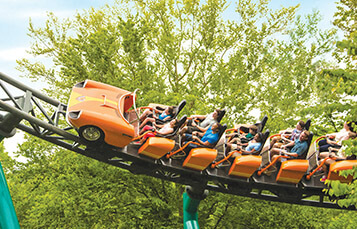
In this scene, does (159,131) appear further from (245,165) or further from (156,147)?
(245,165)

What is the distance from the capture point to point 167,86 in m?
13.0

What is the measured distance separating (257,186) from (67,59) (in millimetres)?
8985

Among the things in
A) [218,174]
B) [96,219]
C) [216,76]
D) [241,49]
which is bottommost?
[96,219]

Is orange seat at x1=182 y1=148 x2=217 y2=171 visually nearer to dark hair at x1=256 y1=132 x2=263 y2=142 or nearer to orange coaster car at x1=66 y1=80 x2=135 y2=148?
dark hair at x1=256 y1=132 x2=263 y2=142

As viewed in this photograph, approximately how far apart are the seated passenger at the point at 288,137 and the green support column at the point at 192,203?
169 centimetres

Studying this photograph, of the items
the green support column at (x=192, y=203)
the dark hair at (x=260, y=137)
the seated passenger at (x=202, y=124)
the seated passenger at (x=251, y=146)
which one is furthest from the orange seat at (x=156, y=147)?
the dark hair at (x=260, y=137)

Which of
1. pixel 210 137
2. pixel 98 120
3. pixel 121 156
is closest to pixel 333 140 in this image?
pixel 210 137

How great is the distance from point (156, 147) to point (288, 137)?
304cm

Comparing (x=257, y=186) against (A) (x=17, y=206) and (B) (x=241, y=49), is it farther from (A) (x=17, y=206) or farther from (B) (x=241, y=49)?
(A) (x=17, y=206)

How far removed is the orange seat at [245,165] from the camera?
582 cm

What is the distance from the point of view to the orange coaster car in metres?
4.87

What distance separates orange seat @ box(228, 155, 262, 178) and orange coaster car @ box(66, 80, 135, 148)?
6.40ft

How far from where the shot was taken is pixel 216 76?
12.9 meters

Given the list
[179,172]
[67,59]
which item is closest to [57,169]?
[67,59]
